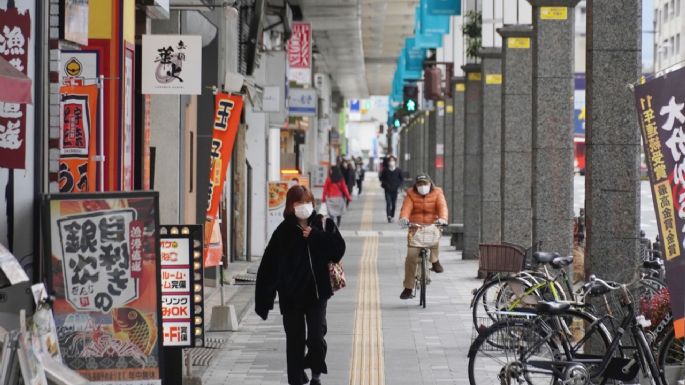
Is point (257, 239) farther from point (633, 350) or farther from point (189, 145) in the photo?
point (633, 350)

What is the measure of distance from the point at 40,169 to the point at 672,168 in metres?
3.84

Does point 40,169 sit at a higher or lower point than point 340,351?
higher

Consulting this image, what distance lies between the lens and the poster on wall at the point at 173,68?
14711 mm

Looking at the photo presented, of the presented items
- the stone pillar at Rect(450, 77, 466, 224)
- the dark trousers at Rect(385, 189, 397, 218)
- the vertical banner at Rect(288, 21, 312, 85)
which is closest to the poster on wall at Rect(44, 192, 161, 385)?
the stone pillar at Rect(450, 77, 466, 224)

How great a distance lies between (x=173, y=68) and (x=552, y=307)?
5939 millimetres

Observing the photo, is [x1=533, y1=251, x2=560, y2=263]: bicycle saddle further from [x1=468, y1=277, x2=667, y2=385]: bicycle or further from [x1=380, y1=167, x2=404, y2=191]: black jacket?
[x1=380, y1=167, x2=404, y2=191]: black jacket

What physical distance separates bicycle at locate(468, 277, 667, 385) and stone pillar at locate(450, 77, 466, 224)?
939 inches

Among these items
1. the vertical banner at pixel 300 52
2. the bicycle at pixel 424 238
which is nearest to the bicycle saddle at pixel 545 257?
the bicycle at pixel 424 238

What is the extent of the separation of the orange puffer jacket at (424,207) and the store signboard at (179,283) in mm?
8642

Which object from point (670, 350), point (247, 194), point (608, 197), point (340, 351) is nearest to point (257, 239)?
point (247, 194)

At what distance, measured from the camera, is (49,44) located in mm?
9523

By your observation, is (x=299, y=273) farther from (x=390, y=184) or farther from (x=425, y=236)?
(x=390, y=184)

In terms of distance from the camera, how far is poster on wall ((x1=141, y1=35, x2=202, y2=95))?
14.7 metres

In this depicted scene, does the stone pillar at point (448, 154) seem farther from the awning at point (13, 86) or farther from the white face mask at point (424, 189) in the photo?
the awning at point (13, 86)
